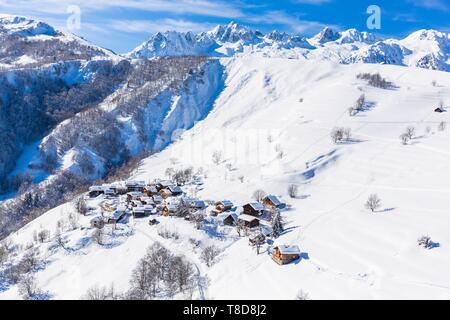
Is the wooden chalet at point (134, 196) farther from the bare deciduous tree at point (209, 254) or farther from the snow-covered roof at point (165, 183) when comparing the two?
the bare deciduous tree at point (209, 254)

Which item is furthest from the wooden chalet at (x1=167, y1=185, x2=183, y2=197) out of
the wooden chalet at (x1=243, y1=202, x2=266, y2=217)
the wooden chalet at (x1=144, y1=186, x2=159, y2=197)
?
the wooden chalet at (x1=243, y1=202, x2=266, y2=217)

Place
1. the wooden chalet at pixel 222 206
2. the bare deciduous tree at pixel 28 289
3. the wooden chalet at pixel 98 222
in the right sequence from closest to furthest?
the bare deciduous tree at pixel 28 289
the wooden chalet at pixel 98 222
the wooden chalet at pixel 222 206

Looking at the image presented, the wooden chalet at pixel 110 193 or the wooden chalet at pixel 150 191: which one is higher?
the wooden chalet at pixel 150 191

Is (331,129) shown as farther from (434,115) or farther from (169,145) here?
(169,145)

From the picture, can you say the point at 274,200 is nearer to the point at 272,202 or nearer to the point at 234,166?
the point at 272,202

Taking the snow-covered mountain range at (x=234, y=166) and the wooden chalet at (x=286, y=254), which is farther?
the wooden chalet at (x=286, y=254)

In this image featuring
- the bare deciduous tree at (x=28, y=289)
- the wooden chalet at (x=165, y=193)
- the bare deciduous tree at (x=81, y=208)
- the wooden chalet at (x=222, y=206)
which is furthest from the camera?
the wooden chalet at (x=165, y=193)

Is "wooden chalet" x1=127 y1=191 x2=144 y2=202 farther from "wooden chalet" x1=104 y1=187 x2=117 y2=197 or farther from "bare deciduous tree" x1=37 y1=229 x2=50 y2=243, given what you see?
"bare deciduous tree" x1=37 y1=229 x2=50 y2=243

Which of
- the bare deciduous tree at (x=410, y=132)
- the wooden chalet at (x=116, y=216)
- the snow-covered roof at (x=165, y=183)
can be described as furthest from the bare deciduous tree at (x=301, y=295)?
the bare deciduous tree at (x=410, y=132)
